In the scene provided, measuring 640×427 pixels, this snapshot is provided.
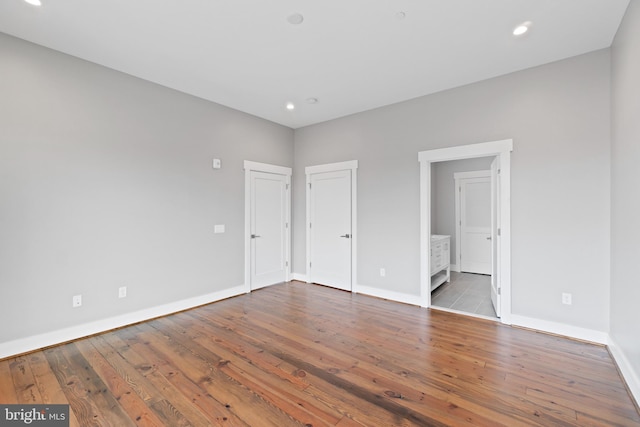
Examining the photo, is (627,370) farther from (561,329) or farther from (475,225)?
(475,225)

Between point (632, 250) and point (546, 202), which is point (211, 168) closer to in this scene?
point (546, 202)

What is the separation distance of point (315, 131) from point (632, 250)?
14.1 feet

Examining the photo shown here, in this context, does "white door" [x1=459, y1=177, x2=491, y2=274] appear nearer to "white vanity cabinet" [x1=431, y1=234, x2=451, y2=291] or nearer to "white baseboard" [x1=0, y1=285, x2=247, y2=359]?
"white vanity cabinet" [x1=431, y1=234, x2=451, y2=291]

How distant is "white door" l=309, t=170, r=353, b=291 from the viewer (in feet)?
15.7

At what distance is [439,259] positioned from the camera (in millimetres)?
4871

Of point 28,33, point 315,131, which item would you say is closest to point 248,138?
point 315,131

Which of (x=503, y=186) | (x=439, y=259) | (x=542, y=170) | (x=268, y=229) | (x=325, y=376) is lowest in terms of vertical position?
(x=325, y=376)

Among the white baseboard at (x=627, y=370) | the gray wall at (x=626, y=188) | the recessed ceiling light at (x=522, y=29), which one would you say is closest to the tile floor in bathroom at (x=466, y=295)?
the white baseboard at (x=627, y=370)

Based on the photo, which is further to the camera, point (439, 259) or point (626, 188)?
point (439, 259)

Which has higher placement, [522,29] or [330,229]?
[522,29]

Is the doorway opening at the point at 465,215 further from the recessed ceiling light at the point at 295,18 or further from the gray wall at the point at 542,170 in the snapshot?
the recessed ceiling light at the point at 295,18

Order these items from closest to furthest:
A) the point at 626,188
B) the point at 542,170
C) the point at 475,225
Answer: the point at 626,188
the point at 542,170
the point at 475,225

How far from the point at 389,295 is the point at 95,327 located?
3.72 meters

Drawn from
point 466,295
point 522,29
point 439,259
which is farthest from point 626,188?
point 439,259
